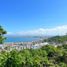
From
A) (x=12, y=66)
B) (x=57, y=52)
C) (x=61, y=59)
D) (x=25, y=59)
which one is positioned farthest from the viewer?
(x=57, y=52)

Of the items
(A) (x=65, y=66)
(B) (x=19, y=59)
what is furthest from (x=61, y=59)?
(B) (x=19, y=59)

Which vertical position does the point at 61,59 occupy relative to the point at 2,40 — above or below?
below

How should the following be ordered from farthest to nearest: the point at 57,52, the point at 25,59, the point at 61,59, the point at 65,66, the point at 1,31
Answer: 1. the point at 57,52
2. the point at 61,59
3. the point at 65,66
4. the point at 25,59
5. the point at 1,31

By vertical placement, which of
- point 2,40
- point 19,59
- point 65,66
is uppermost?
point 2,40

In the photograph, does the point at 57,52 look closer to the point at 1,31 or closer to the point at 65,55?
the point at 65,55

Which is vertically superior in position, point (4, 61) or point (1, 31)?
point (1, 31)

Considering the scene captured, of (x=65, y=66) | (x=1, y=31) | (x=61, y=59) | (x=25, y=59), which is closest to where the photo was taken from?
(x=1, y=31)

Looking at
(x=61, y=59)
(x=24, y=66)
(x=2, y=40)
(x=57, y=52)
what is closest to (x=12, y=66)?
(x=24, y=66)

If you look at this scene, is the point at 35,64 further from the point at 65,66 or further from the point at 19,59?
the point at 65,66

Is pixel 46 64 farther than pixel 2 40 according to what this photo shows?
Yes
